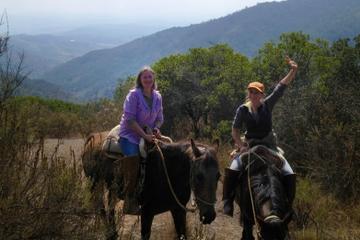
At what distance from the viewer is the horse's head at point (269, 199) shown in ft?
16.3

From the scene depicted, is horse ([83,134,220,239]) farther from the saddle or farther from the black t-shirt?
the black t-shirt

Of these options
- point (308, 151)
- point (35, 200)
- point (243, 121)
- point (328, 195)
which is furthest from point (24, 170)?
point (308, 151)

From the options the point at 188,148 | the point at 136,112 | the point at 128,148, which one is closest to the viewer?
the point at 188,148

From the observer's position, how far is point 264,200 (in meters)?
5.26

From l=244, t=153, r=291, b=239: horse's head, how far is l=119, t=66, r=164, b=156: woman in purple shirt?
1.33 metres

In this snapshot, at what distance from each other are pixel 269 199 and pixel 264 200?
0.24ft

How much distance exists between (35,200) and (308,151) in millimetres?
7018

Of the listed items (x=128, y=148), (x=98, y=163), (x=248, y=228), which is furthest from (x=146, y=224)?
(x=248, y=228)

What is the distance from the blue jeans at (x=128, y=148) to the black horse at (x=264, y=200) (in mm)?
1339

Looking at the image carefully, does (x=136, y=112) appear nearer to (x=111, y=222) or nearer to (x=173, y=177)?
(x=173, y=177)

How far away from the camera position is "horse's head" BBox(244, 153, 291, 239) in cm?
498

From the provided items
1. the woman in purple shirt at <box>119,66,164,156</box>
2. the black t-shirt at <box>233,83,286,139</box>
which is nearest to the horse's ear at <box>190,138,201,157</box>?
the woman in purple shirt at <box>119,66,164,156</box>

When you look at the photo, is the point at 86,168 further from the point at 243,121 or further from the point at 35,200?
the point at 35,200

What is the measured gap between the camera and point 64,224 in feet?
11.7
